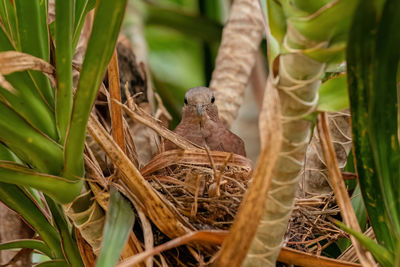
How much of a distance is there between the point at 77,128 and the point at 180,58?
11.9 feet

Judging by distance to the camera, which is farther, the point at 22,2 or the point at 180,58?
the point at 180,58

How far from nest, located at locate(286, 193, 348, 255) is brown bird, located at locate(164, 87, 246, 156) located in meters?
0.53

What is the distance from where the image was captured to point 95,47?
1023mm

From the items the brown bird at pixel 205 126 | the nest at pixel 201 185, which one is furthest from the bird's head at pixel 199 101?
the nest at pixel 201 185

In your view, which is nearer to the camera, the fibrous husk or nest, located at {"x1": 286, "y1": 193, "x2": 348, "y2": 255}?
nest, located at {"x1": 286, "y1": 193, "x2": 348, "y2": 255}

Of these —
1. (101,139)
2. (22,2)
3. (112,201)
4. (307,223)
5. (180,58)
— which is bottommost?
(307,223)

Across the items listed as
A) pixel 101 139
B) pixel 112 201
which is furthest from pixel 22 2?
pixel 112 201

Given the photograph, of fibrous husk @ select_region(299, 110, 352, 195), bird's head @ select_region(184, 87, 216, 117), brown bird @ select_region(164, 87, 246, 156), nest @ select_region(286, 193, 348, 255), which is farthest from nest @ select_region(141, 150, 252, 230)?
bird's head @ select_region(184, 87, 216, 117)

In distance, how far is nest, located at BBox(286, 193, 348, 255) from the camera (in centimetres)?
135

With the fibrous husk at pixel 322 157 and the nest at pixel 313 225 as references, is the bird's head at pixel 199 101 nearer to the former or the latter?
the fibrous husk at pixel 322 157

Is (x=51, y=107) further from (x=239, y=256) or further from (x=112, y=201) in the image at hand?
(x=239, y=256)

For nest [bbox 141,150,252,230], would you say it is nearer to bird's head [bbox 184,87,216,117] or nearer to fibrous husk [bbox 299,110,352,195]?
fibrous husk [bbox 299,110,352,195]

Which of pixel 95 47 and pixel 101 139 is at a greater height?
pixel 95 47

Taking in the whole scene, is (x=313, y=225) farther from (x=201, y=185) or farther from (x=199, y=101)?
(x=199, y=101)
